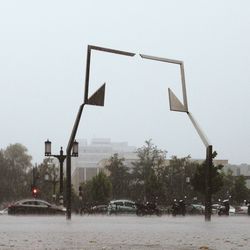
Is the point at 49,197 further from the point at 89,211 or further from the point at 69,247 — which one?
the point at 69,247

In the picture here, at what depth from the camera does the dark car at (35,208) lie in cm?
A: 4847

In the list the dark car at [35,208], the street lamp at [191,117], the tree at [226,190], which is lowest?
the dark car at [35,208]

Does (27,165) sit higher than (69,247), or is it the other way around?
(27,165)

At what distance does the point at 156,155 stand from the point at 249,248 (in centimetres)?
8593

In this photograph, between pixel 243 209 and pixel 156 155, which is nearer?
pixel 243 209

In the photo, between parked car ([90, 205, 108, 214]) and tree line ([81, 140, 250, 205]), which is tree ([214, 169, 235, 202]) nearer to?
tree line ([81, 140, 250, 205])

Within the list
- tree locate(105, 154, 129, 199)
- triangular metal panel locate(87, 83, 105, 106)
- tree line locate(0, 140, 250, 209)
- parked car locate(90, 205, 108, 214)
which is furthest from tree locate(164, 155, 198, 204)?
triangular metal panel locate(87, 83, 105, 106)

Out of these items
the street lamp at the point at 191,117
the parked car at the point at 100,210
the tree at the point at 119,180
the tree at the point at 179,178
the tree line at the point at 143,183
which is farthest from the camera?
the tree at the point at 119,180

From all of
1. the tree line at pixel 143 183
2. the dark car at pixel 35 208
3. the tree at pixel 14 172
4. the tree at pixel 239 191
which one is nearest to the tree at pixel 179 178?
the tree line at pixel 143 183

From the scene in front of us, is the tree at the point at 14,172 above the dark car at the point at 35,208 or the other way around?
above

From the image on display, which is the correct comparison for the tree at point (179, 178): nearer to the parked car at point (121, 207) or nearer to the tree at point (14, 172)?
the tree at point (14, 172)

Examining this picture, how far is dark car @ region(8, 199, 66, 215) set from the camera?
4847 centimetres

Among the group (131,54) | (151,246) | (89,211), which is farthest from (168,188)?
(151,246)

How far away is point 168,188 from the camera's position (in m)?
93.6
